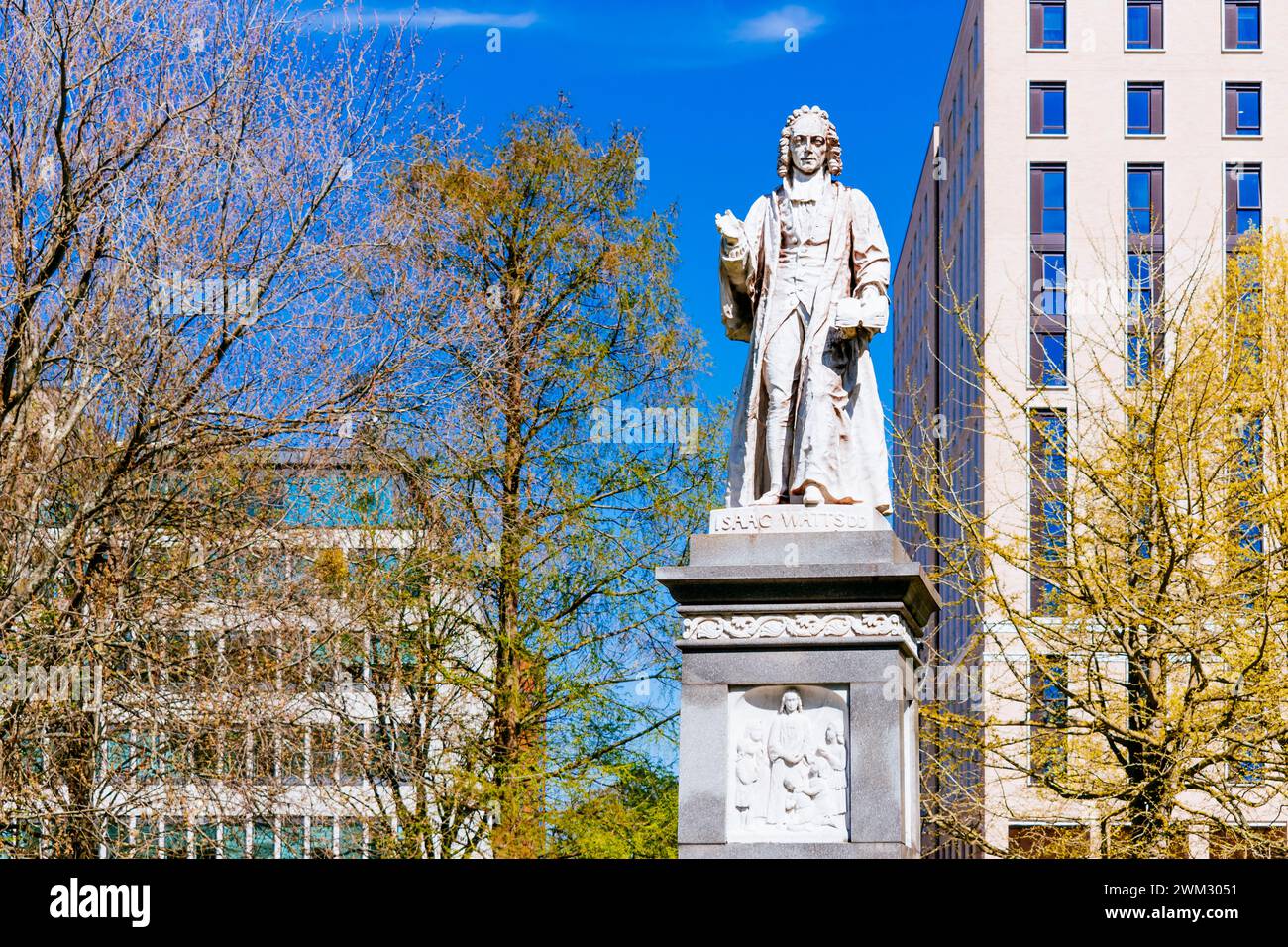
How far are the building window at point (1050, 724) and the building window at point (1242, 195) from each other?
34913 millimetres

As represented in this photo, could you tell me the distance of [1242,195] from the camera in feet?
182

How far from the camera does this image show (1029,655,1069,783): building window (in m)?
21.8

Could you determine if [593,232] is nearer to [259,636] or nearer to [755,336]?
[259,636]

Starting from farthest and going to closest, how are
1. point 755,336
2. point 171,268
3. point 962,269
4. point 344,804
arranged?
point 962,269 < point 344,804 < point 171,268 < point 755,336

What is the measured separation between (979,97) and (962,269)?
6330 mm

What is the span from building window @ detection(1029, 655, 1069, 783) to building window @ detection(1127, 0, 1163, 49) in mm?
37861

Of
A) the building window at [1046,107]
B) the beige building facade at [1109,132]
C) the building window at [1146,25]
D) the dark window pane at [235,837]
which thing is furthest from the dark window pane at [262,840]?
the building window at [1146,25]

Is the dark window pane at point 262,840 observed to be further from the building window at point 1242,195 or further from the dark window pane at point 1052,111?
the dark window pane at point 1052,111

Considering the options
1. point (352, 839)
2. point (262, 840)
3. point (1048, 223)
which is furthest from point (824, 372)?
point (1048, 223)

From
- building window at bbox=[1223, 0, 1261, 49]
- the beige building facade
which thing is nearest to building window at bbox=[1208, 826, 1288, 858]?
the beige building facade

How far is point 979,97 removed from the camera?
58281mm

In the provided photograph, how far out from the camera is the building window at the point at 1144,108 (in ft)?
184

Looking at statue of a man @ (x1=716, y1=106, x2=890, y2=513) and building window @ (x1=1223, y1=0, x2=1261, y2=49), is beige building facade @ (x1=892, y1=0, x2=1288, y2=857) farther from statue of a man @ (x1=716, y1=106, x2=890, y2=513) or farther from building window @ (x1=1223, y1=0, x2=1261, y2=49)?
statue of a man @ (x1=716, y1=106, x2=890, y2=513)
